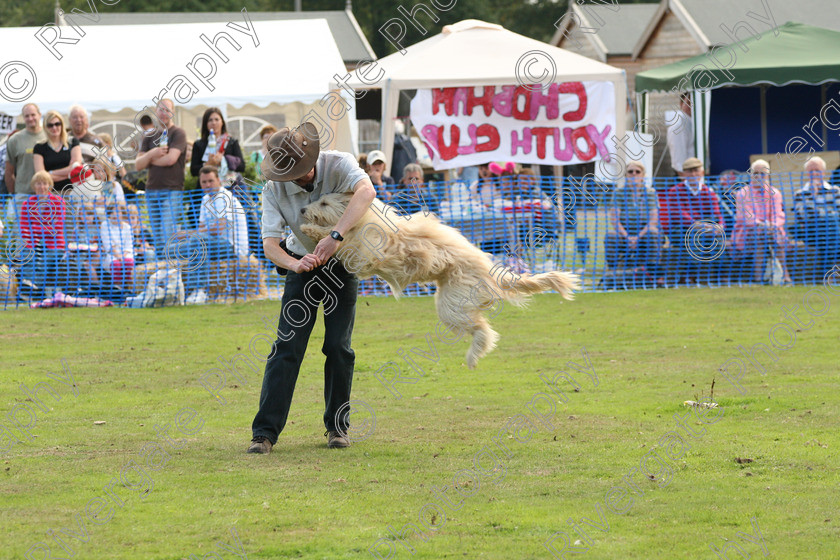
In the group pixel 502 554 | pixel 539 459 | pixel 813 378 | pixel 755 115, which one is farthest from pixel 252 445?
pixel 755 115

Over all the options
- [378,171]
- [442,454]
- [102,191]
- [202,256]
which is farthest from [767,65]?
[442,454]

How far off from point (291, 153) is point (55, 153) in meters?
8.77

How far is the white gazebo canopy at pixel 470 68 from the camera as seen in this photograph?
16656mm

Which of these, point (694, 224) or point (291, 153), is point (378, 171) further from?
point (291, 153)

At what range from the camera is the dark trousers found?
667cm

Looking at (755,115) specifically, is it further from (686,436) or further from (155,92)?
(686,436)

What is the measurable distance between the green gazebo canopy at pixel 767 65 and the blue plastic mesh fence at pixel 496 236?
7.70 feet

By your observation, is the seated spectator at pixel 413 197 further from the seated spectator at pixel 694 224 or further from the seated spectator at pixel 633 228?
the seated spectator at pixel 694 224

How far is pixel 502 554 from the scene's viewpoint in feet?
15.5

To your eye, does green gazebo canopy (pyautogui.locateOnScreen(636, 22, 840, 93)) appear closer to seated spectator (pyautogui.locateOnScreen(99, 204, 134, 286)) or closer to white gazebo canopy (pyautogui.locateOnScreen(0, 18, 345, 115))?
white gazebo canopy (pyautogui.locateOnScreen(0, 18, 345, 115))

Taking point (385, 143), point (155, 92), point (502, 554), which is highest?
point (155, 92)

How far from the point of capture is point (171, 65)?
2081 cm

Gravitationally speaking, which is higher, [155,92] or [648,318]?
[155,92]

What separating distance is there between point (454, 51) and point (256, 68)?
4717 millimetres
